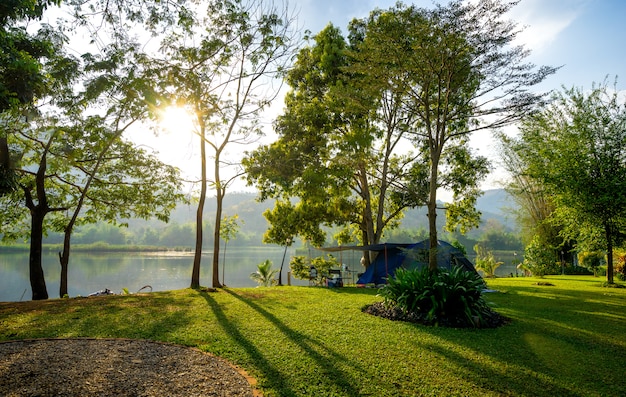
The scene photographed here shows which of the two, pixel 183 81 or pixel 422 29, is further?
pixel 183 81

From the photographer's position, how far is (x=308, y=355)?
Answer: 4.30 meters

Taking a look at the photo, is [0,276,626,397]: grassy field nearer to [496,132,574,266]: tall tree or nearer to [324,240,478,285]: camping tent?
[324,240,478,285]: camping tent

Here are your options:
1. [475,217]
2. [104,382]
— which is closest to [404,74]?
[104,382]

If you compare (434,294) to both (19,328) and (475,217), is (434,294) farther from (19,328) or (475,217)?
(475,217)

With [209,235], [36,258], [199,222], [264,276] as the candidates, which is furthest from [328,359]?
[209,235]

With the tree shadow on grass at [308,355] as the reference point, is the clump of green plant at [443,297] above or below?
above

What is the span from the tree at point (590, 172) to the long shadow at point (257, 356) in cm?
1234

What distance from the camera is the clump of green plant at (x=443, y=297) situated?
6.23 metres

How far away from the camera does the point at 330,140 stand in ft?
50.3

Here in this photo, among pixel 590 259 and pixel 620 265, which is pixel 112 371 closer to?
pixel 620 265

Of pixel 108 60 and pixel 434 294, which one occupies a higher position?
pixel 108 60

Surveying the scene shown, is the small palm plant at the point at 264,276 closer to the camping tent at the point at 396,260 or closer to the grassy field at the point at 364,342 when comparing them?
the camping tent at the point at 396,260

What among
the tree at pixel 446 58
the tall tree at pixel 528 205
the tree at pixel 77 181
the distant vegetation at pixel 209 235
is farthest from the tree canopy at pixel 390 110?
the distant vegetation at pixel 209 235

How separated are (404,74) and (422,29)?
4.12 ft
